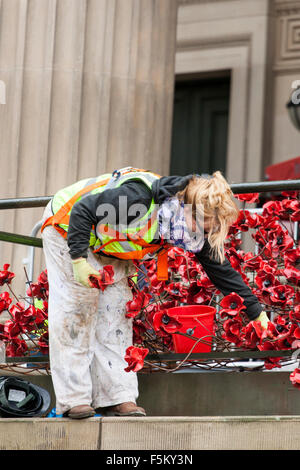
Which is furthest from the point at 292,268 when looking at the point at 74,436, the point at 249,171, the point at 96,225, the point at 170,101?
the point at 249,171

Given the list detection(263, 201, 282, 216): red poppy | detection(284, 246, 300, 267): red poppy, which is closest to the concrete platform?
detection(284, 246, 300, 267): red poppy

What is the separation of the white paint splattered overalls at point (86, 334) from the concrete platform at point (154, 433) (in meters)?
0.25

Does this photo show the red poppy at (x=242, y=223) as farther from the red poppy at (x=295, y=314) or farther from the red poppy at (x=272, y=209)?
the red poppy at (x=295, y=314)

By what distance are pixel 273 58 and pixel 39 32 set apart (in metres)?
3.67

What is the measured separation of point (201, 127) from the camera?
1233cm

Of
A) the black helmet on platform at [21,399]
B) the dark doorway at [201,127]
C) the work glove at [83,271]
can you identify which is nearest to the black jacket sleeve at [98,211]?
the work glove at [83,271]

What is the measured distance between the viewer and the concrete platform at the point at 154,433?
445 cm

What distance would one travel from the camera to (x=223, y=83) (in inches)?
488

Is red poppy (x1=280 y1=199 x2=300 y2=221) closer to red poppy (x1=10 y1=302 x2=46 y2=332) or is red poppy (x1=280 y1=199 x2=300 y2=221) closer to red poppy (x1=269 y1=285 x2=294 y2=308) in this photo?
red poppy (x1=269 y1=285 x2=294 y2=308)

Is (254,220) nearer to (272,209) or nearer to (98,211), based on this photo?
(272,209)

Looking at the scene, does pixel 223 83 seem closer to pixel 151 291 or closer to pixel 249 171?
pixel 249 171

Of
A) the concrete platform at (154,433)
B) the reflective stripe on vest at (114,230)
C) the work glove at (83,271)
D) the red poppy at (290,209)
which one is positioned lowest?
the concrete platform at (154,433)

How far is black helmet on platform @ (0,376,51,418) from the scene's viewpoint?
521 centimetres

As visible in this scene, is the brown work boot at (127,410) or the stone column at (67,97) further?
the stone column at (67,97)
